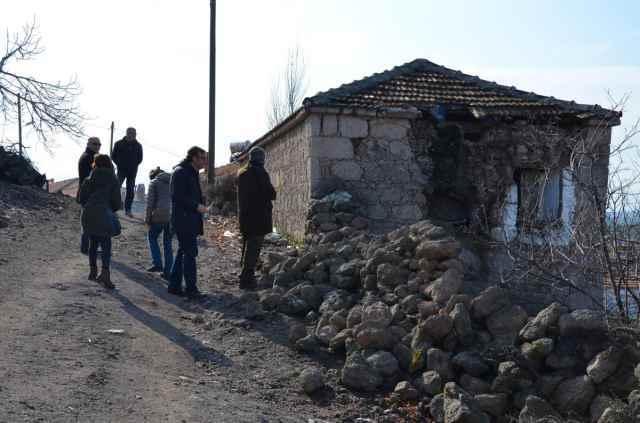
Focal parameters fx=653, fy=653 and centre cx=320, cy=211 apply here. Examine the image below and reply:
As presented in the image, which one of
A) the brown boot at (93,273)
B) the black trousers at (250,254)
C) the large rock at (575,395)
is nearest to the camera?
the large rock at (575,395)

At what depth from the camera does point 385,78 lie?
12.1m

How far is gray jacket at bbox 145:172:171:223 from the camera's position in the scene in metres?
8.06

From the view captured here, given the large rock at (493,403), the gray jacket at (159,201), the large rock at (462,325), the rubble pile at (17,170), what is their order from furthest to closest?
the rubble pile at (17,170)
the gray jacket at (159,201)
the large rock at (462,325)
the large rock at (493,403)

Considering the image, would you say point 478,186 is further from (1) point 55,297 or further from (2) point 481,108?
(1) point 55,297

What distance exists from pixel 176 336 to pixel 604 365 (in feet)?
11.9

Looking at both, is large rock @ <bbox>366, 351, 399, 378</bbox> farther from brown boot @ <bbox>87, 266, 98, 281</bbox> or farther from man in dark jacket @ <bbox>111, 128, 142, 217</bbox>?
man in dark jacket @ <bbox>111, 128, 142, 217</bbox>

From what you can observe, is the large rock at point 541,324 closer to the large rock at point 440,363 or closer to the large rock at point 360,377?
the large rock at point 440,363

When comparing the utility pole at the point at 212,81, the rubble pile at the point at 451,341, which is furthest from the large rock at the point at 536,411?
the utility pole at the point at 212,81

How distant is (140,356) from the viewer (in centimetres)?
529

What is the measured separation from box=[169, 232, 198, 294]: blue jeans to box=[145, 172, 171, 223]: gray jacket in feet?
2.88

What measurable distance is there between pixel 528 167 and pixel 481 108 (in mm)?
1270

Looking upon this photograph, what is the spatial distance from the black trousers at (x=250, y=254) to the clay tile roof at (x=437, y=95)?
3.25 m

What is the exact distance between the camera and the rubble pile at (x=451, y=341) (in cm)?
468

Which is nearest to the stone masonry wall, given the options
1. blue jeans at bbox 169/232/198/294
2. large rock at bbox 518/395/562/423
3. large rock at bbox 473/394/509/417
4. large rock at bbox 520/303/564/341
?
blue jeans at bbox 169/232/198/294
